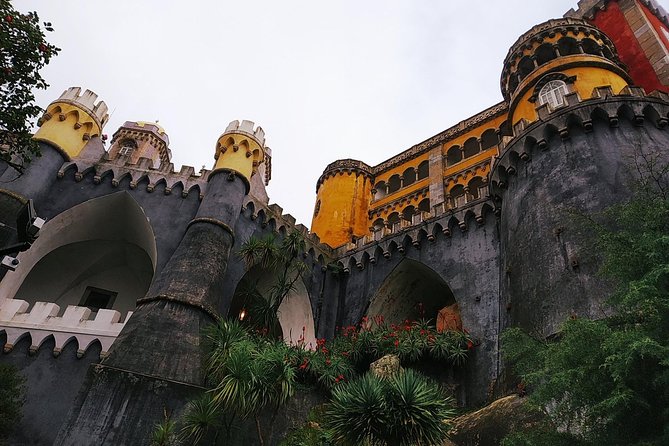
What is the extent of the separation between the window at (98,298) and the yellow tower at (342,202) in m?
12.0

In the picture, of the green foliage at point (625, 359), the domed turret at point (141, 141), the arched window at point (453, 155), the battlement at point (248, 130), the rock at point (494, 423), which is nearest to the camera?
the green foliage at point (625, 359)

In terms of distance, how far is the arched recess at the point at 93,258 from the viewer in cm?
1711

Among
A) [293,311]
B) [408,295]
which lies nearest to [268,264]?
[293,311]

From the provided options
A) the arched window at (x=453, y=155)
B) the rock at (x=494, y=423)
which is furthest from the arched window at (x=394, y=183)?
the rock at (x=494, y=423)

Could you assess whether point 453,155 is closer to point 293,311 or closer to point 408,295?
point 408,295

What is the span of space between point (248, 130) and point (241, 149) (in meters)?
1.11

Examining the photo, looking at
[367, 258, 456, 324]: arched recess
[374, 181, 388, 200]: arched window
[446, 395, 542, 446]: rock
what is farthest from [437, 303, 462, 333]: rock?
[374, 181, 388, 200]: arched window

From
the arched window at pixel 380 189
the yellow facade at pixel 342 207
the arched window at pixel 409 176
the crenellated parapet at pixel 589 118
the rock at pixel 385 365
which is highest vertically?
the arched window at pixel 409 176

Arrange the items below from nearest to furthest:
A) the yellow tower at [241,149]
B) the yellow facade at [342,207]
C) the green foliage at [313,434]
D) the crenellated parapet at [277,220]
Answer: the green foliage at [313,434], the yellow tower at [241,149], the crenellated parapet at [277,220], the yellow facade at [342,207]

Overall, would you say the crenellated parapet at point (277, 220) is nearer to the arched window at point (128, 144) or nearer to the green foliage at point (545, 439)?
the green foliage at point (545, 439)

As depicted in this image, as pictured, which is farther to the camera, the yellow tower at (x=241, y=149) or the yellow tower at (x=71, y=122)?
the yellow tower at (x=241, y=149)

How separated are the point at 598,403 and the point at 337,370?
9009 millimetres

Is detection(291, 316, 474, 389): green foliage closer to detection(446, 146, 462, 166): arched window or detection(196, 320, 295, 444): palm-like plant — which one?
detection(196, 320, 295, 444): palm-like plant

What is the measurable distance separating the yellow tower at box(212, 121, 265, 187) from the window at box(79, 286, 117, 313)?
7.80m
